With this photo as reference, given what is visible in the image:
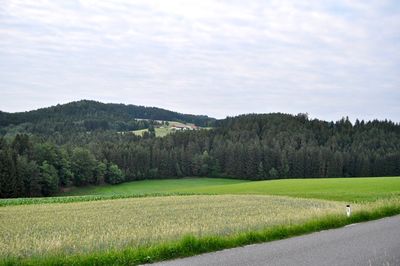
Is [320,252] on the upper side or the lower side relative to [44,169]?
upper

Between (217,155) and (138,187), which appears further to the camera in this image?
(217,155)

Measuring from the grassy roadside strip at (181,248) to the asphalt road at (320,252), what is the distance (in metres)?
0.42

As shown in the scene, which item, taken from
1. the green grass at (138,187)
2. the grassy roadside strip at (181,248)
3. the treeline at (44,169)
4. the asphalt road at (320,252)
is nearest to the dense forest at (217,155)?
the treeline at (44,169)

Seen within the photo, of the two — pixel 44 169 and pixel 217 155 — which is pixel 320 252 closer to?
pixel 44 169

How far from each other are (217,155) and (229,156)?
15.4ft

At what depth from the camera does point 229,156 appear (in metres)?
121

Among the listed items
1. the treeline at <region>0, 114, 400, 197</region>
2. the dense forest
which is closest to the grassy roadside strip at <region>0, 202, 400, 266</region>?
the dense forest

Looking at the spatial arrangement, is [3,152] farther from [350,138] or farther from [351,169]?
[350,138]

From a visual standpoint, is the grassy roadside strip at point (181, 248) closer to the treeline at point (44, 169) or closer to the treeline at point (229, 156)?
the treeline at point (44, 169)

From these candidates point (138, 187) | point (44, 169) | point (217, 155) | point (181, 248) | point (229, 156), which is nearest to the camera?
point (181, 248)

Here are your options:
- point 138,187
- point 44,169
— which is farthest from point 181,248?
point 138,187

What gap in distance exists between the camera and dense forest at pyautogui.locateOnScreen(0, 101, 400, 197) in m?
76.4

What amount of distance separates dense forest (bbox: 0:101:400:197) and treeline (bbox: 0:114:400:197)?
7.2 inches

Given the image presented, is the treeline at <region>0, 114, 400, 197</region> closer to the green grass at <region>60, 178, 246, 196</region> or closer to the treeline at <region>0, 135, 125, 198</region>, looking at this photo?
the treeline at <region>0, 135, 125, 198</region>
